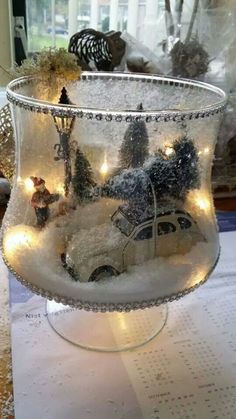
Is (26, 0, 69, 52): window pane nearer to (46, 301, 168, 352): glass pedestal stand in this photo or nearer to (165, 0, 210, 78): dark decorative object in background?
(165, 0, 210, 78): dark decorative object in background

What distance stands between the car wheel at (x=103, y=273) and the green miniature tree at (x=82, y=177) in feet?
0.21

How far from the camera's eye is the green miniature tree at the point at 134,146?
1.39ft

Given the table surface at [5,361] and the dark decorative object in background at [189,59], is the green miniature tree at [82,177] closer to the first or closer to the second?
the table surface at [5,361]

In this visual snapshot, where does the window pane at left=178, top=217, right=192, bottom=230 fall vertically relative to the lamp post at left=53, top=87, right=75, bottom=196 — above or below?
below

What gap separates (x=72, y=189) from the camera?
0.45 metres

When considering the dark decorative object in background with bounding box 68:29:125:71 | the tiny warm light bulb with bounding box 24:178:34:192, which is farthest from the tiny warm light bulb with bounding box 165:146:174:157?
the dark decorative object in background with bounding box 68:29:125:71

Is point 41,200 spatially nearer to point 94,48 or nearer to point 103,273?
point 103,273

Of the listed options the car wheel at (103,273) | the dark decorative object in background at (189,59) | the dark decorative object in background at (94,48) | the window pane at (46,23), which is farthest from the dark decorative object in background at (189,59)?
the car wheel at (103,273)

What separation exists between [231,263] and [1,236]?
324 mm

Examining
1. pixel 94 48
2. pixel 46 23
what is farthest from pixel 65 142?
pixel 46 23

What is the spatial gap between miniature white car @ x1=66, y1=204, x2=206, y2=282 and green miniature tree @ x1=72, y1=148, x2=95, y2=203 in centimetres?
3

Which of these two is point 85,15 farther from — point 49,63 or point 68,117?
point 68,117

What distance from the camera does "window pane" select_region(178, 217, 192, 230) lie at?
1.53ft

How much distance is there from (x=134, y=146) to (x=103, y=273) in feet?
0.39
